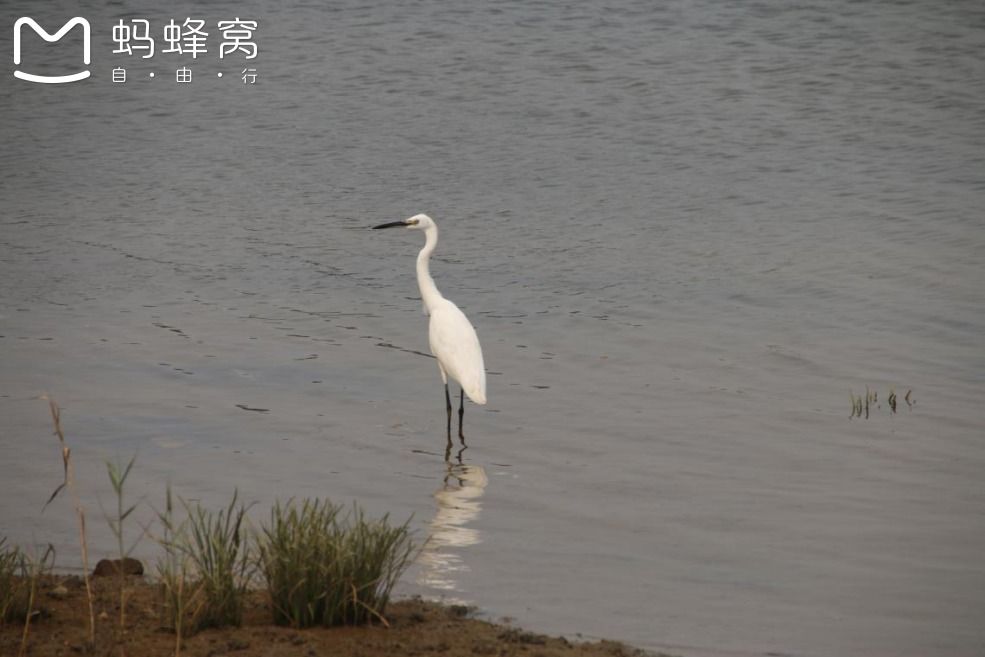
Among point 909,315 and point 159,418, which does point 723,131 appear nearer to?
point 909,315

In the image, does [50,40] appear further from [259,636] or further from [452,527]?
[259,636]

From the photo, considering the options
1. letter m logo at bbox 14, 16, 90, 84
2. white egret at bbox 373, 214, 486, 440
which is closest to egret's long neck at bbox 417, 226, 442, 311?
white egret at bbox 373, 214, 486, 440

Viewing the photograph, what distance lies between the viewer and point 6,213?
1641 cm

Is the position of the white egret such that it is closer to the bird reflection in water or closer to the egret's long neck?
the egret's long neck

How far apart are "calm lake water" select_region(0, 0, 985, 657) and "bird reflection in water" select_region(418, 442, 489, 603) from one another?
0.02 m

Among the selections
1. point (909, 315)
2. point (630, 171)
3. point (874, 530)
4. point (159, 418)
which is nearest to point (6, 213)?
point (630, 171)

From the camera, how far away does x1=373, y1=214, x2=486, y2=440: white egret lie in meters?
9.12

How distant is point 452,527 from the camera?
23.0ft

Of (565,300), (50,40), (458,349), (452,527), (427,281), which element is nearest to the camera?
(452,527)

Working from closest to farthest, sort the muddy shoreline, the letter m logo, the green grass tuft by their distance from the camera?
1. the muddy shoreline
2. the green grass tuft
3. the letter m logo

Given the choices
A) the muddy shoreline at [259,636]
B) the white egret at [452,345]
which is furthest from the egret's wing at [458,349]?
the muddy shoreline at [259,636]

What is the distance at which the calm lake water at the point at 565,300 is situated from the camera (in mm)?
6715

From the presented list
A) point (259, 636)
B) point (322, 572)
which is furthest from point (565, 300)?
point (259, 636)

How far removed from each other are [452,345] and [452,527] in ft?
8.66
